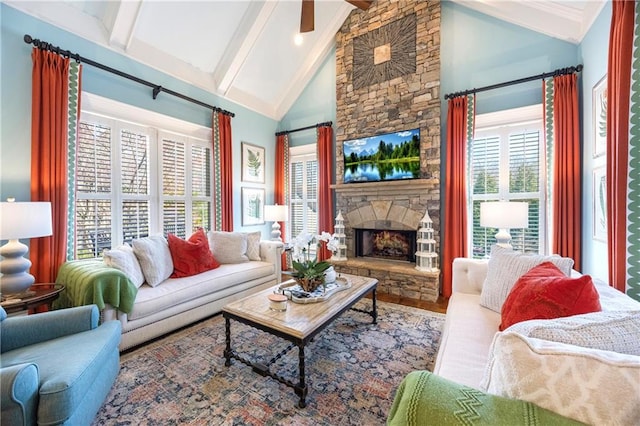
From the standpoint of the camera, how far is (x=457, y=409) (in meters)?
0.67

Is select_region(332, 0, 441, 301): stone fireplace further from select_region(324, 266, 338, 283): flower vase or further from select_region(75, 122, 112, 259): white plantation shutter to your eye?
select_region(75, 122, 112, 259): white plantation shutter

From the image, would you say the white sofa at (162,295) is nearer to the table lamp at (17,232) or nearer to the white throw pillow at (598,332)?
the table lamp at (17,232)

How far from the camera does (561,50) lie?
3.04 meters

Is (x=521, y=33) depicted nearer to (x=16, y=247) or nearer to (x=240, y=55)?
(x=240, y=55)

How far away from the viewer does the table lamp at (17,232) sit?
6.50ft

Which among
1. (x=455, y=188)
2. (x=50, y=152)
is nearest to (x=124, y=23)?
(x=50, y=152)

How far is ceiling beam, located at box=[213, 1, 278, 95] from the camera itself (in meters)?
3.68

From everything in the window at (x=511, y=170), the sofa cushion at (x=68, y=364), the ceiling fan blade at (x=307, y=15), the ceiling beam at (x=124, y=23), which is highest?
the ceiling beam at (x=124, y=23)

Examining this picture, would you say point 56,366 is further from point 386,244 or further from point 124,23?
point 386,244

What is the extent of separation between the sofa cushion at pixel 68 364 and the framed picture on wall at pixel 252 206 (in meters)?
3.03

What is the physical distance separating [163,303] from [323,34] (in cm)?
463

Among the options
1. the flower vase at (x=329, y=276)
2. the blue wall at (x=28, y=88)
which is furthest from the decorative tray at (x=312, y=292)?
the blue wall at (x=28, y=88)

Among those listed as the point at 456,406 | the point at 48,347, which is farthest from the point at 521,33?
the point at 48,347

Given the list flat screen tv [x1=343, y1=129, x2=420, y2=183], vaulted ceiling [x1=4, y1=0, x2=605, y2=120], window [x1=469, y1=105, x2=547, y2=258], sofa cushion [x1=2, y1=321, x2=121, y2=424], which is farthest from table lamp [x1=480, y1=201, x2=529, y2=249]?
sofa cushion [x1=2, y1=321, x2=121, y2=424]
